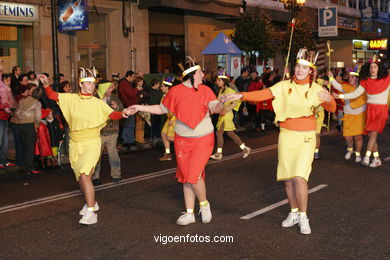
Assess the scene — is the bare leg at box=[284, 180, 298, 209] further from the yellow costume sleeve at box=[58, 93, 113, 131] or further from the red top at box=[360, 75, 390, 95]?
the red top at box=[360, 75, 390, 95]

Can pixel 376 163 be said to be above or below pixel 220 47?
below

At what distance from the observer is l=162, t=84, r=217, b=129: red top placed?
6184 millimetres

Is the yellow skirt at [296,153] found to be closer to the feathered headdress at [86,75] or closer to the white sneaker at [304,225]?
the white sneaker at [304,225]

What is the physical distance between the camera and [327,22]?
30.5 metres

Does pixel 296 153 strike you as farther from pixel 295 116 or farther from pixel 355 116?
pixel 355 116

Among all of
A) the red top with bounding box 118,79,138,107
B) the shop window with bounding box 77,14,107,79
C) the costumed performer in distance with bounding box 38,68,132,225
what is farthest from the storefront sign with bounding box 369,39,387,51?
the costumed performer in distance with bounding box 38,68,132,225

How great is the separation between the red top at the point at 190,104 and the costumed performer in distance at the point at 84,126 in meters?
0.74

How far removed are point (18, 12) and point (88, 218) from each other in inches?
486

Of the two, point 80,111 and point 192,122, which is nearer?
point 192,122

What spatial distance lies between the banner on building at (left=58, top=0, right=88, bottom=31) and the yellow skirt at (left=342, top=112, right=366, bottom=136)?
8818mm

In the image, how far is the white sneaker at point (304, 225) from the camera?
5914mm

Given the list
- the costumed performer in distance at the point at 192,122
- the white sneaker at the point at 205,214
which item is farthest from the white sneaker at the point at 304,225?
the costumed performer in distance at the point at 192,122

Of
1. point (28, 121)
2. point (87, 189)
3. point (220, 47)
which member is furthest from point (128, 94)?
point (87, 189)

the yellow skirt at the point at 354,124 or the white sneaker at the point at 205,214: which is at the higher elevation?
the yellow skirt at the point at 354,124
